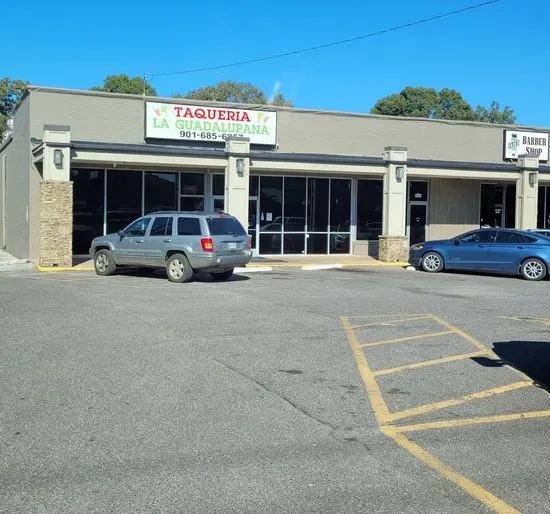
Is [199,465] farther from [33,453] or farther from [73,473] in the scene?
[33,453]

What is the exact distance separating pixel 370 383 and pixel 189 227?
983 cm

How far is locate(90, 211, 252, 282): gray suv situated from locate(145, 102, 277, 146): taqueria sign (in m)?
7.08

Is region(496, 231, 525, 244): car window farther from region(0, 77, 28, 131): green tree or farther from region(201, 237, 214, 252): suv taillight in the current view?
region(0, 77, 28, 131): green tree

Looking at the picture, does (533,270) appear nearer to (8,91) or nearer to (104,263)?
(104,263)

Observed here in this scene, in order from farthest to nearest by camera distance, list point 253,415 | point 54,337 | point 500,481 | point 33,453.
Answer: point 54,337 → point 253,415 → point 33,453 → point 500,481

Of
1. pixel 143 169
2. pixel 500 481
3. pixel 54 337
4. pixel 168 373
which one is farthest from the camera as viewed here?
pixel 143 169

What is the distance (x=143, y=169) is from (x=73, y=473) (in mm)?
20426

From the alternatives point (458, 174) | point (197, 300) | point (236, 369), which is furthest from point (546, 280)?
point (236, 369)

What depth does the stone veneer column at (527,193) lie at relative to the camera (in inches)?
1006

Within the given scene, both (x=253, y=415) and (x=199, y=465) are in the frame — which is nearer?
(x=199, y=465)

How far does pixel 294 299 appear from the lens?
13.2 m

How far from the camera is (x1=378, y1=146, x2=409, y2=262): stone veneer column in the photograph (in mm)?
23984

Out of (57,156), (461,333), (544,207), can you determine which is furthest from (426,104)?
(461,333)

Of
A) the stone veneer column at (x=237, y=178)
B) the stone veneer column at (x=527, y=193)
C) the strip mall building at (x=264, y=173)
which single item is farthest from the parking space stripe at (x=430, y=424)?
the stone veneer column at (x=527, y=193)
